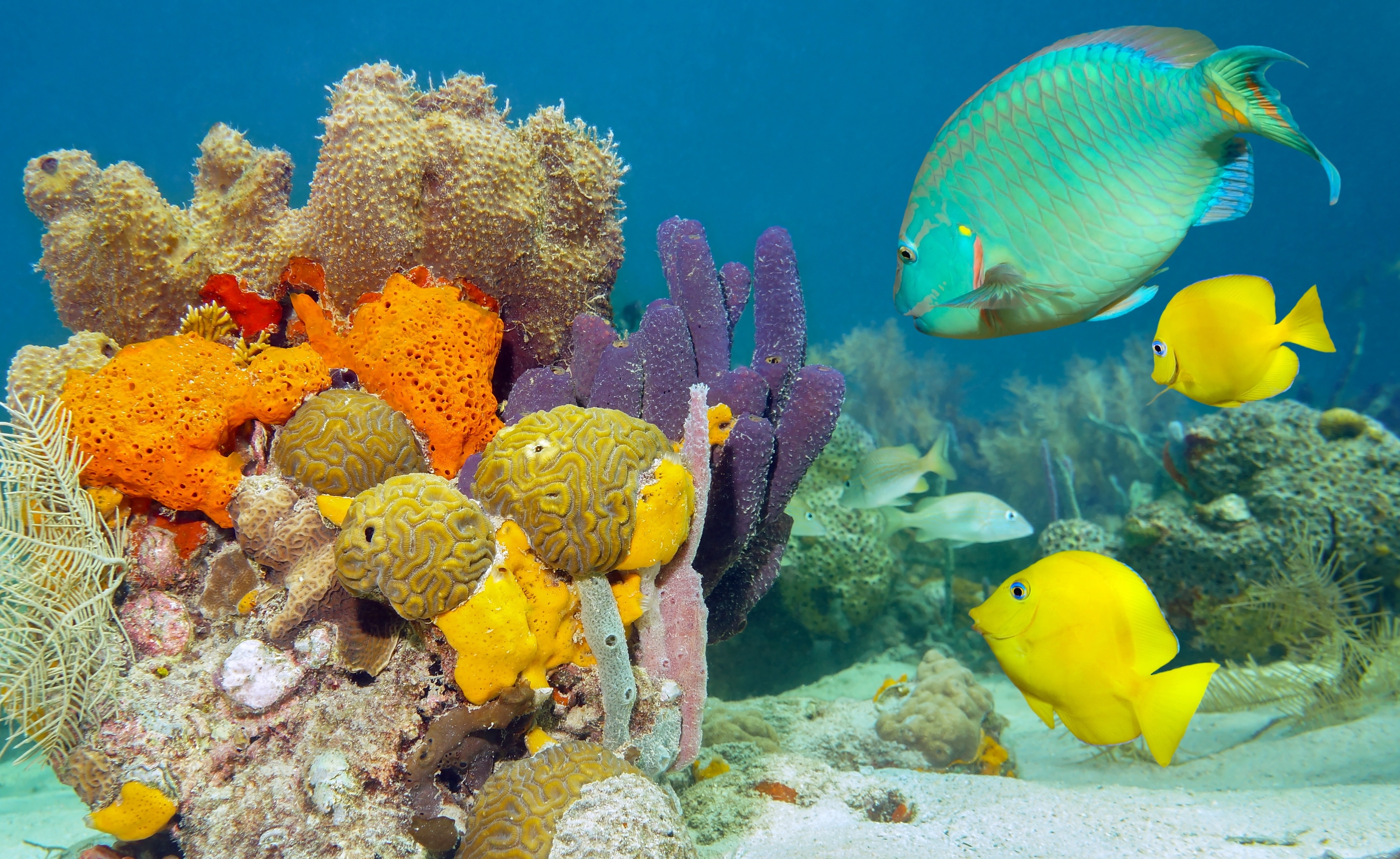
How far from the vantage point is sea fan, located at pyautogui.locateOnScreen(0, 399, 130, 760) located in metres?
2.03

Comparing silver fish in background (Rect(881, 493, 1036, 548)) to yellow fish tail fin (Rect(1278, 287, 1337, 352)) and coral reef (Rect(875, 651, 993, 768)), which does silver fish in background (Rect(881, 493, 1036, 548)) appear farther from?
yellow fish tail fin (Rect(1278, 287, 1337, 352))

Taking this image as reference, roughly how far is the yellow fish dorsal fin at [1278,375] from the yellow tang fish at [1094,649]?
73 centimetres

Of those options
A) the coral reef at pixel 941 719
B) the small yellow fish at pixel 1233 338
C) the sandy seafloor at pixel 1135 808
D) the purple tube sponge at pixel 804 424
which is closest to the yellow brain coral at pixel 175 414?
the sandy seafloor at pixel 1135 808

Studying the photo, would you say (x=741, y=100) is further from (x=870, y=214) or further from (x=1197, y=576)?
(x=1197, y=576)

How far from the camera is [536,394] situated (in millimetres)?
2582

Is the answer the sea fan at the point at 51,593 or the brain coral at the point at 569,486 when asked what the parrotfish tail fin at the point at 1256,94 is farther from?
the sea fan at the point at 51,593

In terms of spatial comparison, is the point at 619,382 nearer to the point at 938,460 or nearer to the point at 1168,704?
the point at 1168,704

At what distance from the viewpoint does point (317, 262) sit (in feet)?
8.41

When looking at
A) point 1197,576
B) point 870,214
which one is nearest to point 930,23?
point 870,214

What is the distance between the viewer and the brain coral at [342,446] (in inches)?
85.0

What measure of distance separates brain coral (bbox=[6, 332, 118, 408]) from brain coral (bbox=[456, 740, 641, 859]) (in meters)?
1.98

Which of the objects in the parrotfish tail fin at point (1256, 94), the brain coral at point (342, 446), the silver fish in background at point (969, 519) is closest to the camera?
the parrotfish tail fin at point (1256, 94)

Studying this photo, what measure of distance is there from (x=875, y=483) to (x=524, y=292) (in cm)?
367

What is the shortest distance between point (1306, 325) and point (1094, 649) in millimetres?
1217
